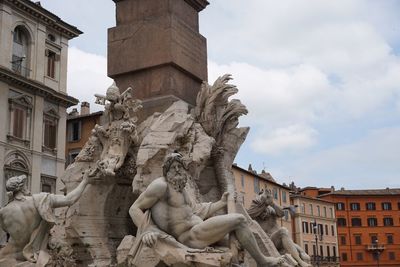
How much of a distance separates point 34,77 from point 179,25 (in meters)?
20.3

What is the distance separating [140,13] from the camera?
423 inches

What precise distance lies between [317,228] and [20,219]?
6091 centimetres

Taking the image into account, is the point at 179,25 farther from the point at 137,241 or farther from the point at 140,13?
the point at 137,241

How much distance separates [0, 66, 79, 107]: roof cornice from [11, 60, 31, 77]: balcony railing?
812mm

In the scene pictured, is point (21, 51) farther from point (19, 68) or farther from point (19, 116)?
point (19, 116)

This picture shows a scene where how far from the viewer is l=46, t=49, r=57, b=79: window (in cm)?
3077

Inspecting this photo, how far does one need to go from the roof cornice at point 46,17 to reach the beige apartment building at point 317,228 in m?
36.0

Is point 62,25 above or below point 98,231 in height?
above

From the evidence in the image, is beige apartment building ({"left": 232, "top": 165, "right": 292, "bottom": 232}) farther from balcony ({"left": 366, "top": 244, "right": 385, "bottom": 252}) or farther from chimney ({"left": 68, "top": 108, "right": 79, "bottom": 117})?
balcony ({"left": 366, "top": 244, "right": 385, "bottom": 252})

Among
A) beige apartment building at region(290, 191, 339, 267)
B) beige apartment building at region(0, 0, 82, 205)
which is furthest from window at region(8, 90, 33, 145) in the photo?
beige apartment building at region(290, 191, 339, 267)

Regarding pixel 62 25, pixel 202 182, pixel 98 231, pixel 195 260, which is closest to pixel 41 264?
pixel 98 231

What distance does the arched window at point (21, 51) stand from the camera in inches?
1131

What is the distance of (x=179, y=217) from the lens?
7.19 meters

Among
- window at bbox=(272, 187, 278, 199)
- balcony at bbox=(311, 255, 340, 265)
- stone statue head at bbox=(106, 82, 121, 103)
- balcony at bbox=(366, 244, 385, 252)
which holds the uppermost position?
window at bbox=(272, 187, 278, 199)
